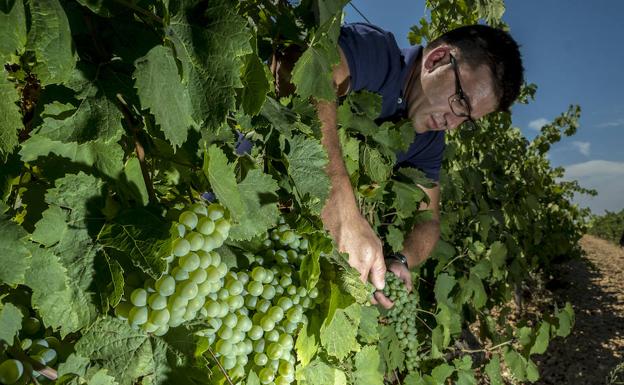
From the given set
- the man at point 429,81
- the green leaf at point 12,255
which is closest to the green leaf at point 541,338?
the man at point 429,81

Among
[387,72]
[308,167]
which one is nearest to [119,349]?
[308,167]

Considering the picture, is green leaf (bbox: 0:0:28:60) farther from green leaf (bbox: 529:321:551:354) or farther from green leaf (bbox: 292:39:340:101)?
green leaf (bbox: 529:321:551:354)

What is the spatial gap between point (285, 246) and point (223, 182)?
27 cm

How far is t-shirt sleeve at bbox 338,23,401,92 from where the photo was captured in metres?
1.87

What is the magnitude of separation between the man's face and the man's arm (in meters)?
1.02

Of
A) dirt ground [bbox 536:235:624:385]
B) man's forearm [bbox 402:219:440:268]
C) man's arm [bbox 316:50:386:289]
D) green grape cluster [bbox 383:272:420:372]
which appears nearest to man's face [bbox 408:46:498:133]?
man's forearm [bbox 402:219:440:268]

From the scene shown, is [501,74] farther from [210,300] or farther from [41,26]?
[41,26]

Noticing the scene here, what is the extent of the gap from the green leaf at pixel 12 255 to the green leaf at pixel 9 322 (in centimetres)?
5

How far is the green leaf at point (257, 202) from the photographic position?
0.98m

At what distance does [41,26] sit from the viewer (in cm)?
61

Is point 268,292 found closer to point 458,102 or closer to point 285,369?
point 285,369

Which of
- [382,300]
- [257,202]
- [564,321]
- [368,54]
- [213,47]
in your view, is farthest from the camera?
[564,321]

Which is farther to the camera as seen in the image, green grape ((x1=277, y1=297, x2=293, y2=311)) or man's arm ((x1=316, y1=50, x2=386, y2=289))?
man's arm ((x1=316, y1=50, x2=386, y2=289))

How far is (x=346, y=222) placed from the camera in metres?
1.38
